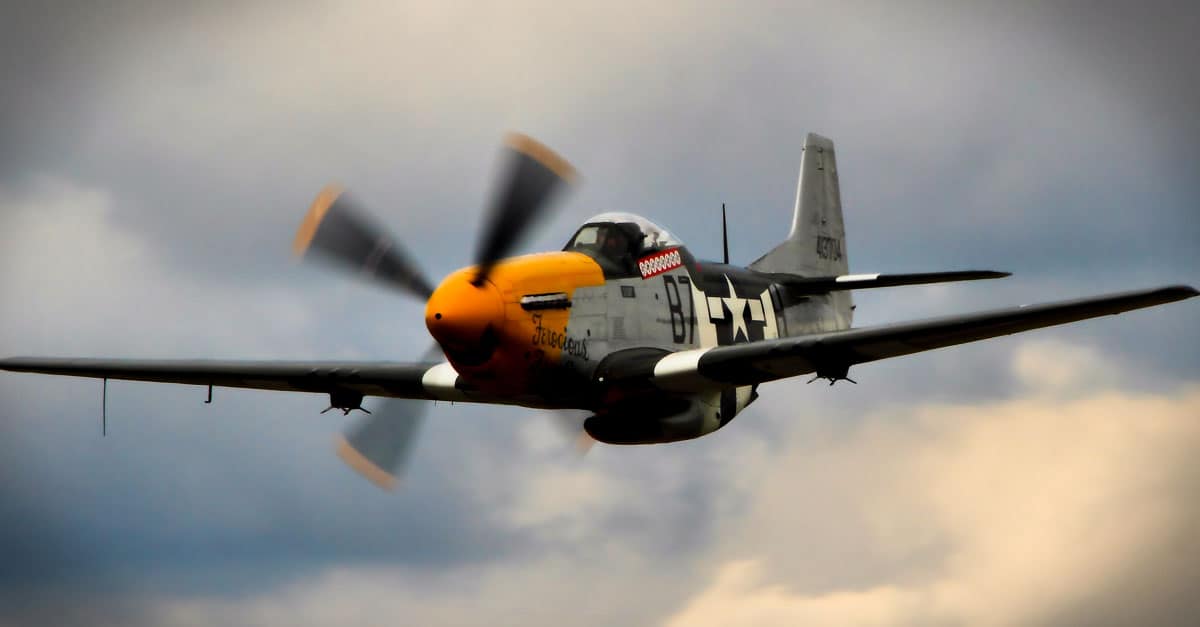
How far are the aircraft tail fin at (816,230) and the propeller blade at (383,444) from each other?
7.41m

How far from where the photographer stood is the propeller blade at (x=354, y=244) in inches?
762

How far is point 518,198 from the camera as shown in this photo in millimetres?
18828

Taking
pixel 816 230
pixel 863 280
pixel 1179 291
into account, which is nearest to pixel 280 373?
pixel 863 280

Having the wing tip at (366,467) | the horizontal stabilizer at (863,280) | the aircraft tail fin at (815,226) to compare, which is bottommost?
the wing tip at (366,467)

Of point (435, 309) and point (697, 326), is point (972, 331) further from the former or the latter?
point (435, 309)

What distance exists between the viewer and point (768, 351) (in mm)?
18734

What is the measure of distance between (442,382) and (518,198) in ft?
12.1

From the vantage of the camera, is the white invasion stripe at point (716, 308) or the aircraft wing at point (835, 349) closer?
the aircraft wing at point (835, 349)

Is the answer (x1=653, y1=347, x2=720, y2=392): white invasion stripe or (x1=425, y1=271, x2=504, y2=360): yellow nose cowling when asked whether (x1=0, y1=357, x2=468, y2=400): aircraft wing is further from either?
(x1=653, y1=347, x2=720, y2=392): white invasion stripe

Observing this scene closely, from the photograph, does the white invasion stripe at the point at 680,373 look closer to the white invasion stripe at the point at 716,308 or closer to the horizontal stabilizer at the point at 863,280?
the white invasion stripe at the point at 716,308

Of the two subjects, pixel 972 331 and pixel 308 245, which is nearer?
pixel 972 331

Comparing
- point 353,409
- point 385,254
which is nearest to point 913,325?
point 385,254

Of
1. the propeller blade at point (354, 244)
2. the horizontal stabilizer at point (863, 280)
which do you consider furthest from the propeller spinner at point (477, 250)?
the horizontal stabilizer at point (863, 280)

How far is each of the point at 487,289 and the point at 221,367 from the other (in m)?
6.82
